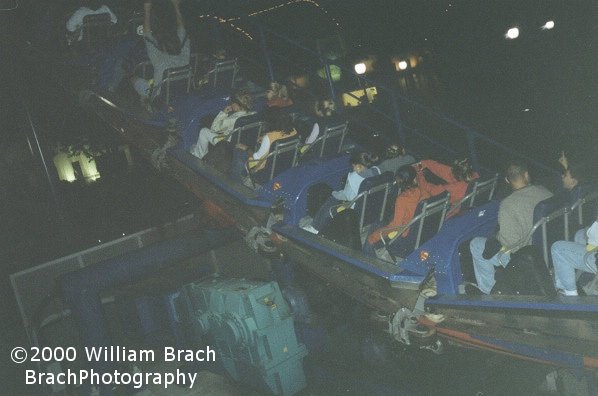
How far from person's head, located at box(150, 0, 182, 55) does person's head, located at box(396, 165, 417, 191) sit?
13.2ft

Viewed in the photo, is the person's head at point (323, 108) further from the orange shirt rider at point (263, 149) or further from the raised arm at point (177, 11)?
the raised arm at point (177, 11)

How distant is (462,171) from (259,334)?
307 cm

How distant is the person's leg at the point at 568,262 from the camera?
3977 mm

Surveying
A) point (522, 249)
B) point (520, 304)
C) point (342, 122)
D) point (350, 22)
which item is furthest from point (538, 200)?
point (350, 22)

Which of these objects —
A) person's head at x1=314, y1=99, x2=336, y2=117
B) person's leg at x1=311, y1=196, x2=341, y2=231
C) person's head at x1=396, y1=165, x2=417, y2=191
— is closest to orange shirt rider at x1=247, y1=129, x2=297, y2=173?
person's head at x1=314, y1=99, x2=336, y2=117

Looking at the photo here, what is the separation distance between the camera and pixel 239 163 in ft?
21.3

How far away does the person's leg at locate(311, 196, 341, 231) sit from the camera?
5559 millimetres

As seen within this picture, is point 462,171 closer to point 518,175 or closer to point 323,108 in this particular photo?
point 518,175

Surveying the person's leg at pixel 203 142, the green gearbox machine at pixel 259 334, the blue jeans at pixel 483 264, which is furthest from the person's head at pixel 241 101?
the blue jeans at pixel 483 264

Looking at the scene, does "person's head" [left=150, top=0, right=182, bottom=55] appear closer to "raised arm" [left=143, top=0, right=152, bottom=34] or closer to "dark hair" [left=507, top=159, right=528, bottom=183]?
"raised arm" [left=143, top=0, right=152, bottom=34]

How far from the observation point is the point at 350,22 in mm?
12703

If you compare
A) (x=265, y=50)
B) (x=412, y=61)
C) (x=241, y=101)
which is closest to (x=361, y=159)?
(x=241, y=101)

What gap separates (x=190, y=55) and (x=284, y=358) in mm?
4474

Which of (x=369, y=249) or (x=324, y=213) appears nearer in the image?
(x=369, y=249)
